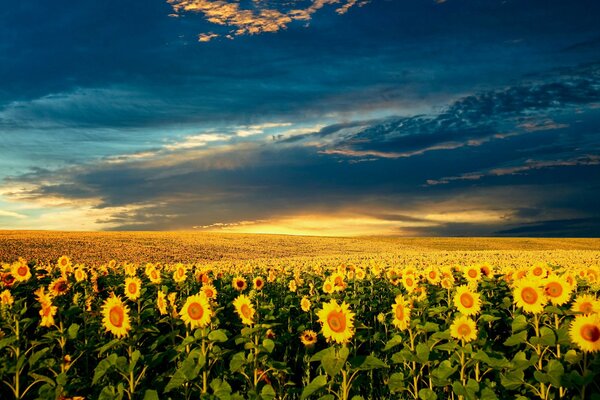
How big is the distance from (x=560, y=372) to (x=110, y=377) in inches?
243

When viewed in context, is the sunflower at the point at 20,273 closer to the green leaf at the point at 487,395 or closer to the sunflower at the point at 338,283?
the sunflower at the point at 338,283

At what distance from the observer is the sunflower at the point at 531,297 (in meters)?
7.62

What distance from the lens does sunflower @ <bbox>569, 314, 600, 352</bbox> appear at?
6105mm

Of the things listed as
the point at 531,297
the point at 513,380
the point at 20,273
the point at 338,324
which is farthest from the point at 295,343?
the point at 20,273

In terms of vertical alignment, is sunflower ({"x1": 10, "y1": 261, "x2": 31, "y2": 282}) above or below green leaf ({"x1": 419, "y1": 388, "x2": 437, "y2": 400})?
above

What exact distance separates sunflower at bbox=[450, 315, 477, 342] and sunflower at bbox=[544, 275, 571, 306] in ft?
4.57

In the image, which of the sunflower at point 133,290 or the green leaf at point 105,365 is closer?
the green leaf at point 105,365

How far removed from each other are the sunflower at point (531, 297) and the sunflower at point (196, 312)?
4.68 m

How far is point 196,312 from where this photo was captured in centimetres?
740

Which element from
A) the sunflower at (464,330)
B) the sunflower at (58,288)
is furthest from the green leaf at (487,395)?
the sunflower at (58,288)

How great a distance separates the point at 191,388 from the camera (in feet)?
22.7

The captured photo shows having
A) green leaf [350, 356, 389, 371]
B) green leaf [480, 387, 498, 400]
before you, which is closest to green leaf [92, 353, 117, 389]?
green leaf [350, 356, 389, 371]

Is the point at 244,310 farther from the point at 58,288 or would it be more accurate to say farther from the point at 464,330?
the point at 58,288

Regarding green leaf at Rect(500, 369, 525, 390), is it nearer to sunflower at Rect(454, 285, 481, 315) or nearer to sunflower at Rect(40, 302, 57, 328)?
sunflower at Rect(454, 285, 481, 315)
